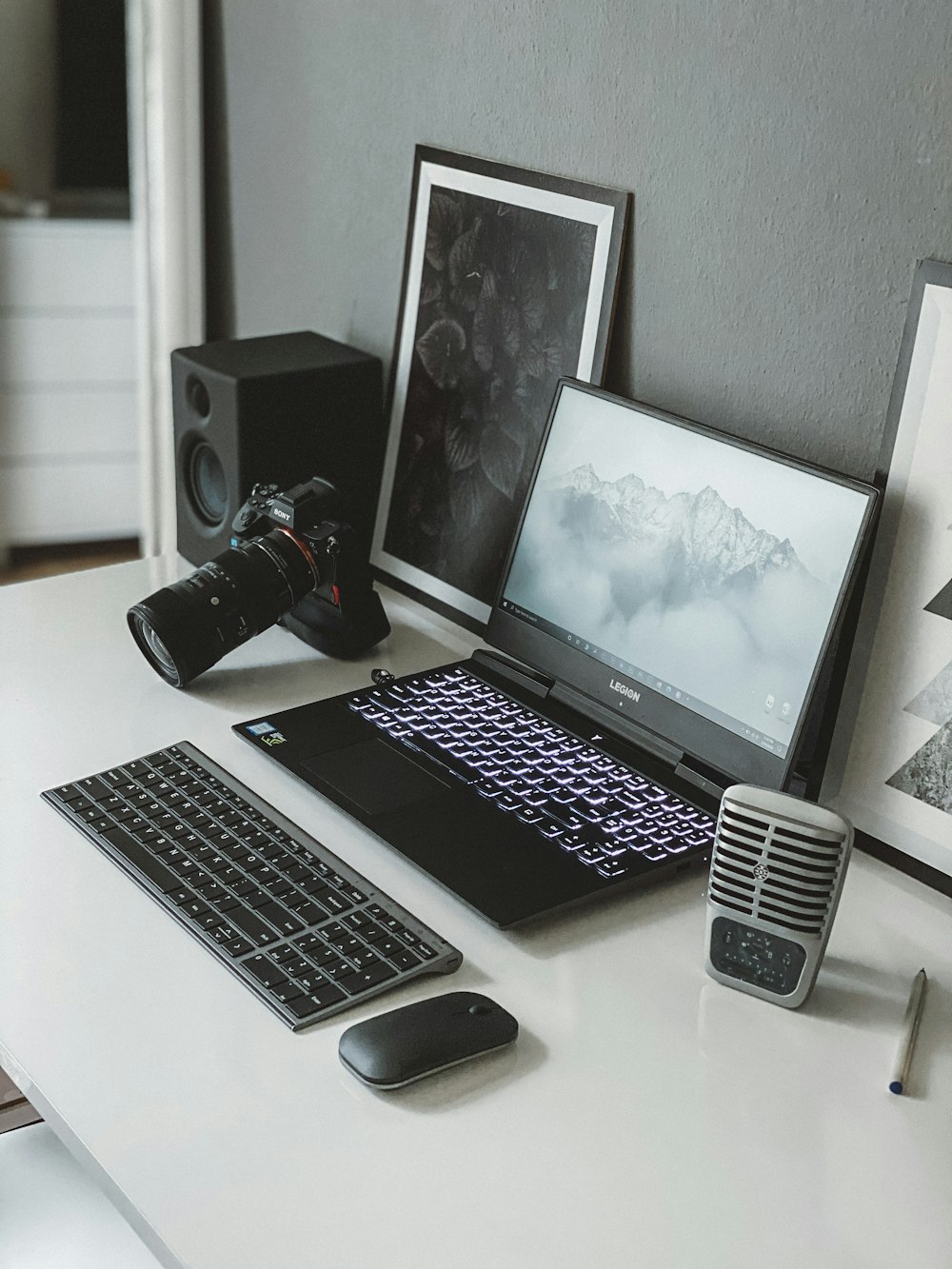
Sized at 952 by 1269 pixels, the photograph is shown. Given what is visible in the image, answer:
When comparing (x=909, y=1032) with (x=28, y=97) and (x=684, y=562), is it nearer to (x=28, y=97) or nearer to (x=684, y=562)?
(x=684, y=562)

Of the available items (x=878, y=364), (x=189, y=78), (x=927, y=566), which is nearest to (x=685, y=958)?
(x=927, y=566)

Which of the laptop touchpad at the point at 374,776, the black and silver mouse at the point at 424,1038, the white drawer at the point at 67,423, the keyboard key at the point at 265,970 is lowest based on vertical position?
the white drawer at the point at 67,423

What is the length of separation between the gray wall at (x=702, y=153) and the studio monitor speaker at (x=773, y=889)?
1.19ft

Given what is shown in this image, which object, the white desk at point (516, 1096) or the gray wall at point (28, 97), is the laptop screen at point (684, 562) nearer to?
the white desk at point (516, 1096)

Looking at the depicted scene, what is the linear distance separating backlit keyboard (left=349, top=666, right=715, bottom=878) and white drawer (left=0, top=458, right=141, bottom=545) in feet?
6.59

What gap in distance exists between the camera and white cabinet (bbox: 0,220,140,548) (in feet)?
9.50

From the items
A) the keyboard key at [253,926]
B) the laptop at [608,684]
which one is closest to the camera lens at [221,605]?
the laptop at [608,684]

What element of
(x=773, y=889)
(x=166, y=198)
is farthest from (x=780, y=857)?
(x=166, y=198)

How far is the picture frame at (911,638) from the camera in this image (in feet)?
3.37

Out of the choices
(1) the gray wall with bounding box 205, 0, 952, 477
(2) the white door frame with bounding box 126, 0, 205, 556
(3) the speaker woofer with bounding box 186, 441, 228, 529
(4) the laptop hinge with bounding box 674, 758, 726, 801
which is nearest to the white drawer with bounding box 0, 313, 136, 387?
(2) the white door frame with bounding box 126, 0, 205, 556

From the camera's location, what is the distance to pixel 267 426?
1495 mm

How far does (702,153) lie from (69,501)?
7.33ft

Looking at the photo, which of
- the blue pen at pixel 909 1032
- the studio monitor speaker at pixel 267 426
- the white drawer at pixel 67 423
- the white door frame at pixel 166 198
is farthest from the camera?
the white drawer at pixel 67 423

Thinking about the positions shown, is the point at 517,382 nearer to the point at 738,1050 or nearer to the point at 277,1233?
the point at 738,1050
